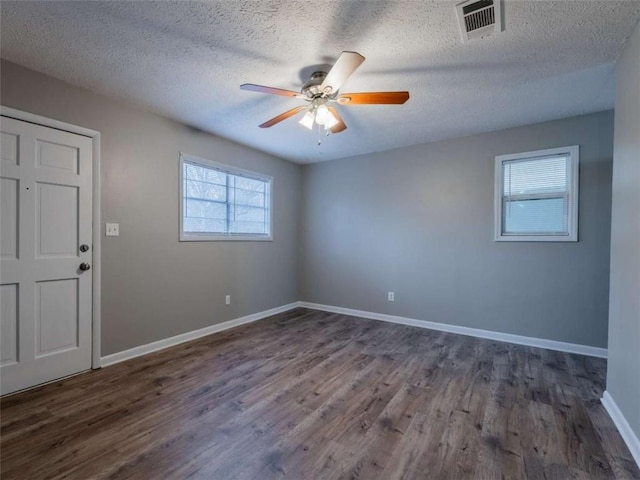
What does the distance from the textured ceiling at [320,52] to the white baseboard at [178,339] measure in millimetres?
2420

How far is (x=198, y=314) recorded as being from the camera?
11.4 feet

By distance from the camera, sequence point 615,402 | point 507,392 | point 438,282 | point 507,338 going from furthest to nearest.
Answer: point 438,282, point 507,338, point 507,392, point 615,402

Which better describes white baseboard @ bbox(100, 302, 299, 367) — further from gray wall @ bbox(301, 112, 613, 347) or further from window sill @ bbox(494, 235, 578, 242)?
window sill @ bbox(494, 235, 578, 242)

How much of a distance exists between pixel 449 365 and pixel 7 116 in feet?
13.7

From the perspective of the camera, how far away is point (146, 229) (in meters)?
2.98

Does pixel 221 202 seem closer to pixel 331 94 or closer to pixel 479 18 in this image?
pixel 331 94

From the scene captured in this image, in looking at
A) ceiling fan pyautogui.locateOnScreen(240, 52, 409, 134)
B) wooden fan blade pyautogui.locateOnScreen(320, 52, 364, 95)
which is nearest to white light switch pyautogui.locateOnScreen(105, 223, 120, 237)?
ceiling fan pyautogui.locateOnScreen(240, 52, 409, 134)

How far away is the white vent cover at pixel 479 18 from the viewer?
5.20ft

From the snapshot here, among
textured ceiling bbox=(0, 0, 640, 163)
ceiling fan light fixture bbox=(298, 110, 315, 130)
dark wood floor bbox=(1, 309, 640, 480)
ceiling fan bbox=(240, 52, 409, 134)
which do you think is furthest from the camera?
ceiling fan light fixture bbox=(298, 110, 315, 130)

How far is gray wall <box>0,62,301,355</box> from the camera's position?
2.47 metres

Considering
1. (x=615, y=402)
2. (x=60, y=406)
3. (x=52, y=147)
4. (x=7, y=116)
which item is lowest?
(x=60, y=406)

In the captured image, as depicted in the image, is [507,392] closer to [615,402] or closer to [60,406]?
[615,402]

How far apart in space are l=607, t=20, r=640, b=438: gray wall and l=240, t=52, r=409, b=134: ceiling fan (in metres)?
1.37

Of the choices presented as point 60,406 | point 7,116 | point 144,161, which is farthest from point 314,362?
point 7,116
